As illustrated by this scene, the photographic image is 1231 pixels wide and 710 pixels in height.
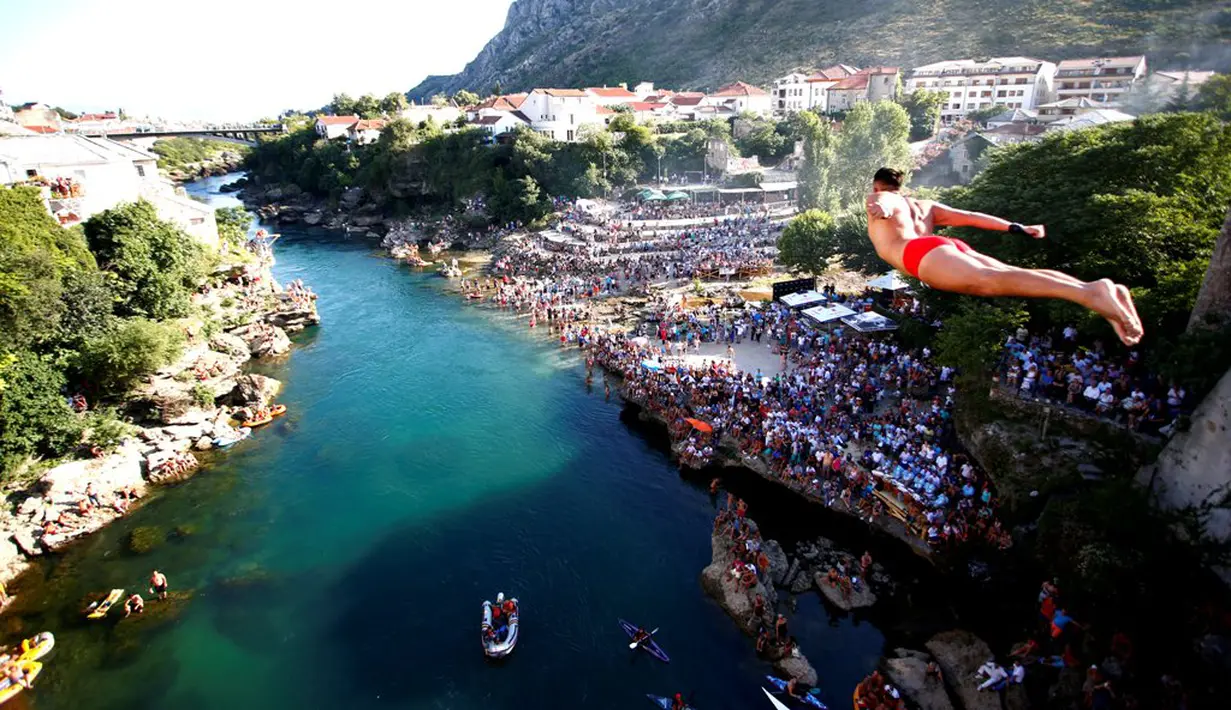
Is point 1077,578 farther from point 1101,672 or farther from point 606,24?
point 606,24

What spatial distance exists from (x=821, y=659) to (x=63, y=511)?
26.9 metres

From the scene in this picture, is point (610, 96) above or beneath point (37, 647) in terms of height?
above

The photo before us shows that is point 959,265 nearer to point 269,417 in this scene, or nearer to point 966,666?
point 966,666

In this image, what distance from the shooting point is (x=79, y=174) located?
3553cm

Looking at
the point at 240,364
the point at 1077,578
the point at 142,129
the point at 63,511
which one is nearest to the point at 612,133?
the point at 240,364

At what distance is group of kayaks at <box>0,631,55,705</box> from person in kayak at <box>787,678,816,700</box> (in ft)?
67.8

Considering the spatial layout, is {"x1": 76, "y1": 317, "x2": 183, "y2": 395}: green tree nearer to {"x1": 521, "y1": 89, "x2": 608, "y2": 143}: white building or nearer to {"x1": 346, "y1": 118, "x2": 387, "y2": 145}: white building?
{"x1": 521, "y1": 89, "x2": 608, "y2": 143}: white building

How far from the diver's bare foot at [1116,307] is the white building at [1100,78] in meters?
76.5

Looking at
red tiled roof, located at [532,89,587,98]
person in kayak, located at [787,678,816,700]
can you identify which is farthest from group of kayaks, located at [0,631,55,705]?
red tiled roof, located at [532,89,587,98]

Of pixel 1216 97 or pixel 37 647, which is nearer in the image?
pixel 37 647

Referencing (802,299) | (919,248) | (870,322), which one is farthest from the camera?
(802,299)

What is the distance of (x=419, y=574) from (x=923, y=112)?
71647 mm

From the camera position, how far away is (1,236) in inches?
1044

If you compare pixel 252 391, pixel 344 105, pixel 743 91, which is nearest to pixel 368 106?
pixel 344 105
